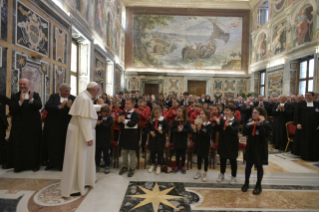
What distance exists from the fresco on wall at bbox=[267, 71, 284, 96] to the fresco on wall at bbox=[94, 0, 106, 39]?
11.8m

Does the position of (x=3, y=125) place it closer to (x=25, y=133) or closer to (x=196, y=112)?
(x=25, y=133)

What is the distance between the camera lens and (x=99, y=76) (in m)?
11.3

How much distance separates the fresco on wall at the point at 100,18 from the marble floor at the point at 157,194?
8.10 meters

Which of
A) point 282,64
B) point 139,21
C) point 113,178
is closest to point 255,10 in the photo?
point 282,64

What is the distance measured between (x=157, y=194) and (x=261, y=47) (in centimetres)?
1707

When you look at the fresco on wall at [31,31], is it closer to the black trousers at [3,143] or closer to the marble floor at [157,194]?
the black trousers at [3,143]

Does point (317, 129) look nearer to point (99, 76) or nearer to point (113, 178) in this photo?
point (113, 178)

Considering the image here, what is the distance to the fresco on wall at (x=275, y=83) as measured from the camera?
44.6 ft

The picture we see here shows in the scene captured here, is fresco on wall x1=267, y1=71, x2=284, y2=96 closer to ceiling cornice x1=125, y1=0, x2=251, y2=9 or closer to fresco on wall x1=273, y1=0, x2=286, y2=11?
fresco on wall x1=273, y1=0, x2=286, y2=11

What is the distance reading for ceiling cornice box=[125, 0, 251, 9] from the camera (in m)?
19.1

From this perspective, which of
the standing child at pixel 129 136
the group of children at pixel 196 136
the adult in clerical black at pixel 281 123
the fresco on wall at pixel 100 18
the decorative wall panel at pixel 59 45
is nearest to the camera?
the group of children at pixel 196 136

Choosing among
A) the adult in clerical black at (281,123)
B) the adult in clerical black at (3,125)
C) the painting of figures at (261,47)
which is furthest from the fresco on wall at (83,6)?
the painting of figures at (261,47)

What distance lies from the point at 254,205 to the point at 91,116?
3089 mm

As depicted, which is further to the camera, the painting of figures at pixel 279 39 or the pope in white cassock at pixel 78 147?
the painting of figures at pixel 279 39
